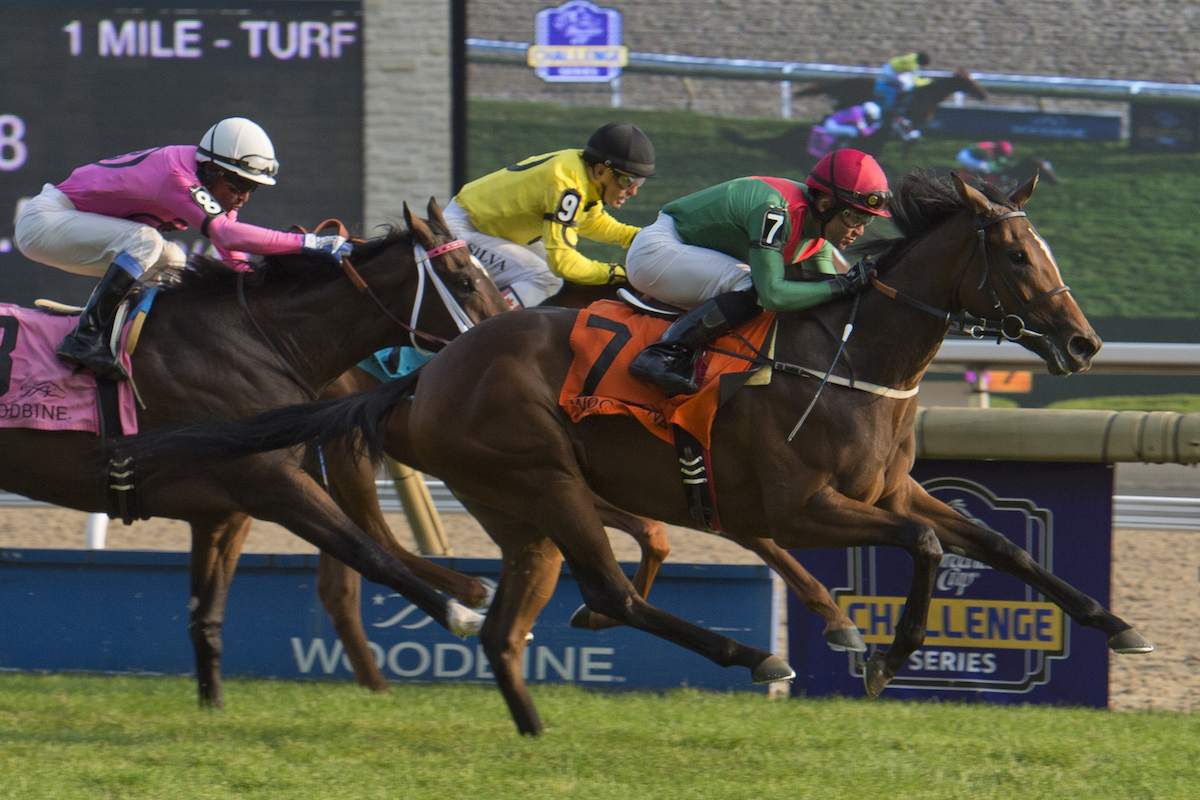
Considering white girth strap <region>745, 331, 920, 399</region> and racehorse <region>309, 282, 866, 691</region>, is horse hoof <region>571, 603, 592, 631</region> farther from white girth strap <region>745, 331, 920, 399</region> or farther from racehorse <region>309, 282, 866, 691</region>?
white girth strap <region>745, 331, 920, 399</region>

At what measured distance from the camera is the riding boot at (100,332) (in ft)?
13.8

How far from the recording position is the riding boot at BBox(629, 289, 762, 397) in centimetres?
379

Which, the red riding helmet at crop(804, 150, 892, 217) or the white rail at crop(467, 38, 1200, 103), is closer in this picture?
the red riding helmet at crop(804, 150, 892, 217)

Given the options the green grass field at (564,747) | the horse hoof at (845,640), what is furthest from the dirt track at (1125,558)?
the horse hoof at (845,640)

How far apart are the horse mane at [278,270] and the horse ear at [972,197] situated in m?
1.87

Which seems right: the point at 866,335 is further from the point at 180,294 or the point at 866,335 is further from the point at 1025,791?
the point at 180,294

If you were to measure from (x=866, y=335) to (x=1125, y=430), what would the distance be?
1.09 metres

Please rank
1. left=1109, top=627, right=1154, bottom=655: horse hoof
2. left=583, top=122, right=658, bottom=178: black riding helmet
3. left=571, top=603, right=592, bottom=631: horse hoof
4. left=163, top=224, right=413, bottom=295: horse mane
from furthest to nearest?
left=583, top=122, right=658, bottom=178: black riding helmet
left=571, top=603, right=592, bottom=631: horse hoof
left=163, top=224, right=413, bottom=295: horse mane
left=1109, top=627, right=1154, bottom=655: horse hoof

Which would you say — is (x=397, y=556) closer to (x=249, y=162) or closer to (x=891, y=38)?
(x=249, y=162)

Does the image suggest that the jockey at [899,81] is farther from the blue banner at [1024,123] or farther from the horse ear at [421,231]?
the horse ear at [421,231]

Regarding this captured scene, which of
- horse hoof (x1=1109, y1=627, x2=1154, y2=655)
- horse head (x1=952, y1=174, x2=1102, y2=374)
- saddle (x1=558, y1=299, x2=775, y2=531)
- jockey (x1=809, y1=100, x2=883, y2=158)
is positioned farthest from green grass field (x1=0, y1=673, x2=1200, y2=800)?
jockey (x1=809, y1=100, x2=883, y2=158)

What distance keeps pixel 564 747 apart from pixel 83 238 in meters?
2.24

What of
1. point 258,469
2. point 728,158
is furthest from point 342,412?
point 728,158

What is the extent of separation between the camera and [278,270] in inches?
180
